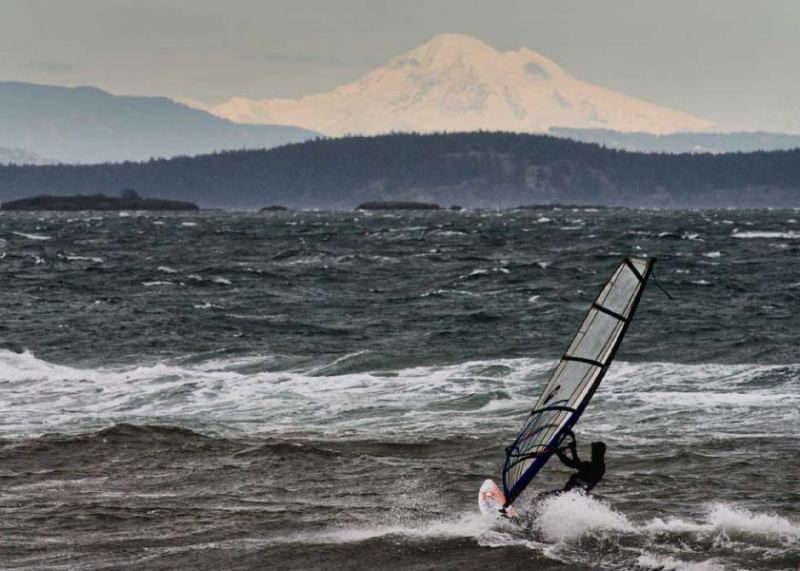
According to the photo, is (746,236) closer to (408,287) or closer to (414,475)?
(408,287)

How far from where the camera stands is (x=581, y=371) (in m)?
14.5

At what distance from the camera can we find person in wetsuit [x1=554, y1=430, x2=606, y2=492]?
14.3 metres

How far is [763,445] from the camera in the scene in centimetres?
2059

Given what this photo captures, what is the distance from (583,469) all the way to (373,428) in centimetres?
847

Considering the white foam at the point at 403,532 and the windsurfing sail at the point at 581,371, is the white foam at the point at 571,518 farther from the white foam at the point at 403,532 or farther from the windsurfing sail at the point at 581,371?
the white foam at the point at 403,532

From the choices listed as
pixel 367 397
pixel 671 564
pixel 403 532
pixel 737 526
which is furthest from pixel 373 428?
pixel 671 564

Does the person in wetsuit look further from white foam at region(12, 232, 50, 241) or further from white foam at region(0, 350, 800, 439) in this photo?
white foam at region(12, 232, 50, 241)

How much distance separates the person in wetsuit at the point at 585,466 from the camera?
46.9ft

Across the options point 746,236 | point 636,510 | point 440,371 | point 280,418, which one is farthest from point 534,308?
point 746,236

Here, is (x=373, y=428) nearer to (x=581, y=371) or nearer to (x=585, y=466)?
(x=585, y=466)

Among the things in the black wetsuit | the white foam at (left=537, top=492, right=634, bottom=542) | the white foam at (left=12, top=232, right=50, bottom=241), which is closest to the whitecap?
the white foam at (left=12, top=232, right=50, bottom=241)

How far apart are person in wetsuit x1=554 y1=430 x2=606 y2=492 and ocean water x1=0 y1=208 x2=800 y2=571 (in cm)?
27

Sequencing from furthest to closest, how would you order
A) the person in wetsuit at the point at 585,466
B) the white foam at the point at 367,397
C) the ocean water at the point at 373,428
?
1. the white foam at the point at 367,397
2. the ocean water at the point at 373,428
3. the person in wetsuit at the point at 585,466

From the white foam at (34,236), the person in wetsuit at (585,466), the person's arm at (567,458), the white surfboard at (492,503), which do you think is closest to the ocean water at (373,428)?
the white surfboard at (492,503)
